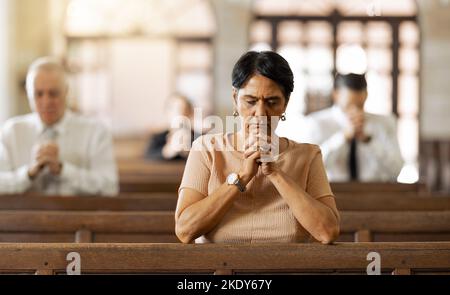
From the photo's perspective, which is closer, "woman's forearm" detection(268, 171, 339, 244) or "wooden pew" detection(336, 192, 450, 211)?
"woman's forearm" detection(268, 171, 339, 244)

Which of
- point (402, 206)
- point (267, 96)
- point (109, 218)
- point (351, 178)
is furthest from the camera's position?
point (351, 178)

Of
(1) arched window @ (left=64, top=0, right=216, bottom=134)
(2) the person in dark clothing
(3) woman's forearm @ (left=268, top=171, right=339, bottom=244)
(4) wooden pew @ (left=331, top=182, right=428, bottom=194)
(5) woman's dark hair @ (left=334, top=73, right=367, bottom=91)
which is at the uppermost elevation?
(1) arched window @ (left=64, top=0, right=216, bottom=134)

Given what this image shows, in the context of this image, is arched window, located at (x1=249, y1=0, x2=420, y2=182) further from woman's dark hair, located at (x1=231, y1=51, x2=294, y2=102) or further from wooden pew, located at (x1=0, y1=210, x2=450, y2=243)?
woman's dark hair, located at (x1=231, y1=51, x2=294, y2=102)

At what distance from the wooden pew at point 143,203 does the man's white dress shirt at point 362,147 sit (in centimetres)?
96

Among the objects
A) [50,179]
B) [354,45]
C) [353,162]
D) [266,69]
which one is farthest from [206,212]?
[354,45]

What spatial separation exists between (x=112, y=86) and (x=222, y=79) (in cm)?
183

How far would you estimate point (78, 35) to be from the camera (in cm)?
1360

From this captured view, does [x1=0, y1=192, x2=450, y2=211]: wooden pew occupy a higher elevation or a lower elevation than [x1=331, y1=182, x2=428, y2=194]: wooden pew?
lower

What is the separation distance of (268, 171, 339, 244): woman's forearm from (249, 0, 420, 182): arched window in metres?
10.7

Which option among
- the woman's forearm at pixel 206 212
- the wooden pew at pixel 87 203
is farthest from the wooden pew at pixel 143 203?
the woman's forearm at pixel 206 212

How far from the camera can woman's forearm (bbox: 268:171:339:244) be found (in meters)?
2.95

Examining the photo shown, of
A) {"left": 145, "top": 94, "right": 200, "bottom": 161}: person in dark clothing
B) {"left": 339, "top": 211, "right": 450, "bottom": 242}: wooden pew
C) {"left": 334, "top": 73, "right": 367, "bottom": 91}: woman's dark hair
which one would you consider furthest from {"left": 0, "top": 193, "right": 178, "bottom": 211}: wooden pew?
{"left": 145, "top": 94, "right": 200, "bottom": 161}: person in dark clothing

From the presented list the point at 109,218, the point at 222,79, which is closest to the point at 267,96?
the point at 109,218

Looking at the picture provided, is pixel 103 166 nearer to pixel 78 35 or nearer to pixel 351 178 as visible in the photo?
pixel 351 178
